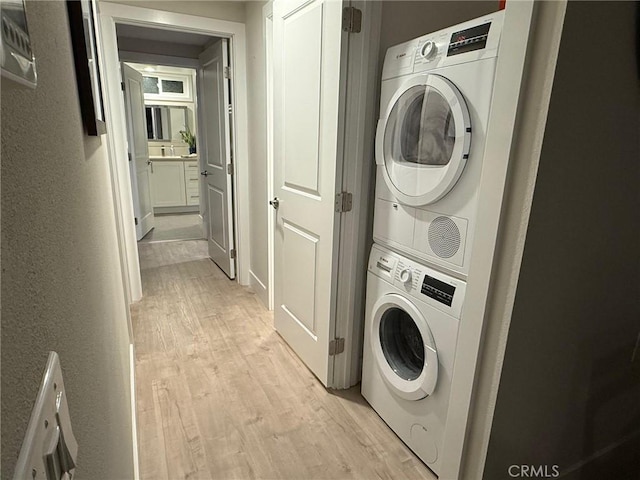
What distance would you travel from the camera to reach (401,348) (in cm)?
181

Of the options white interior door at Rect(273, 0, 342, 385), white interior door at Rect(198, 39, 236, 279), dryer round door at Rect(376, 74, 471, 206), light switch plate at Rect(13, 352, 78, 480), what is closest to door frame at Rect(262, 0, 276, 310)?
white interior door at Rect(273, 0, 342, 385)

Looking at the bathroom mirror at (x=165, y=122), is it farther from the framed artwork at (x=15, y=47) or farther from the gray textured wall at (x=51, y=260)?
the framed artwork at (x=15, y=47)

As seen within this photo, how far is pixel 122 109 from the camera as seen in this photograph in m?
2.74

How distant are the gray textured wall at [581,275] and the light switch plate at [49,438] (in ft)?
3.62

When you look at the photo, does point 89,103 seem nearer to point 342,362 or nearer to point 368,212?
point 368,212

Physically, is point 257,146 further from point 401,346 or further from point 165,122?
point 165,122

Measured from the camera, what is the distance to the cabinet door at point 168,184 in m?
5.83

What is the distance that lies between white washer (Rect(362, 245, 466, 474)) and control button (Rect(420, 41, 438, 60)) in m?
0.79

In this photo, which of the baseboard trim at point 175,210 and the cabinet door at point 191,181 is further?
the baseboard trim at point 175,210

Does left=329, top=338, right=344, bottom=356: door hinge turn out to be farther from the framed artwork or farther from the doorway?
the doorway

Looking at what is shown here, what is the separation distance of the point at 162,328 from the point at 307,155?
1.60 m

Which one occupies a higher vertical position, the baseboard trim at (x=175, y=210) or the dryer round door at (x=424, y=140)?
the dryer round door at (x=424, y=140)

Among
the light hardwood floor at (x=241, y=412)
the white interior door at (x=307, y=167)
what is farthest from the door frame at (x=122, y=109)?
the white interior door at (x=307, y=167)

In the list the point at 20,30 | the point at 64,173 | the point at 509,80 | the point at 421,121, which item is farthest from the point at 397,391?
the point at 20,30
